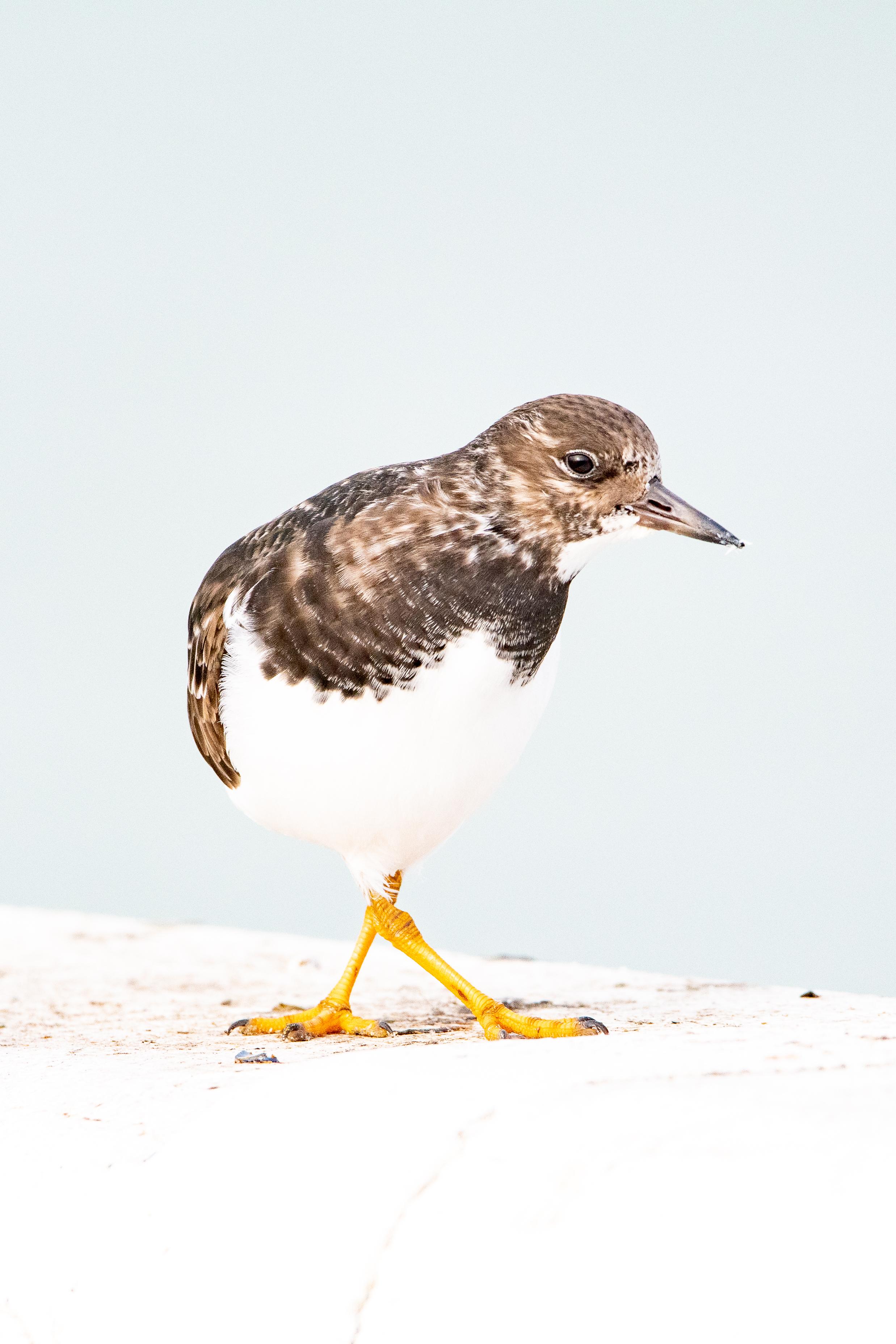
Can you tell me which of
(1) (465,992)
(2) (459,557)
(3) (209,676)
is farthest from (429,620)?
(1) (465,992)

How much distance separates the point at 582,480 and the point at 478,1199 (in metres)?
1.85

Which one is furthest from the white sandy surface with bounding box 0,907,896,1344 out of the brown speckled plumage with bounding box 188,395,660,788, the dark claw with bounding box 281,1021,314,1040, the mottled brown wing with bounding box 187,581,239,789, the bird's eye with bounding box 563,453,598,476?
the bird's eye with bounding box 563,453,598,476

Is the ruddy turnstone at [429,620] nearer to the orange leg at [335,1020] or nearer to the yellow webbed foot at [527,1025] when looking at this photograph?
the yellow webbed foot at [527,1025]

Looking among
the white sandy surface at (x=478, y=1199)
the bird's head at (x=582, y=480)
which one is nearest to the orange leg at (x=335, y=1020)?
the white sandy surface at (x=478, y=1199)

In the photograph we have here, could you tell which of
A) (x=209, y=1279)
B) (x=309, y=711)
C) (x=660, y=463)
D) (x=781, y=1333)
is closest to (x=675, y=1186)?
(x=781, y=1333)

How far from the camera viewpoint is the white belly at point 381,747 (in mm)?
3691

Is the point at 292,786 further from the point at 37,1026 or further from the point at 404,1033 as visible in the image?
the point at 37,1026

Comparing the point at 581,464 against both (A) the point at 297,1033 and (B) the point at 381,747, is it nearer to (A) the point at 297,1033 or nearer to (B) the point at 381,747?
(B) the point at 381,747

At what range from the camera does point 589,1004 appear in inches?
195

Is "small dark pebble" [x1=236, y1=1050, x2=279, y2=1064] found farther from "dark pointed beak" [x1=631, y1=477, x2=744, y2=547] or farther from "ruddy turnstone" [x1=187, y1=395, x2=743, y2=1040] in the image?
"dark pointed beak" [x1=631, y1=477, x2=744, y2=547]

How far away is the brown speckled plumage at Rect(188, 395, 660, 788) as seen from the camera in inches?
144

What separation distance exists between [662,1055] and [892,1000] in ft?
6.01

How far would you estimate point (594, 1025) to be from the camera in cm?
391

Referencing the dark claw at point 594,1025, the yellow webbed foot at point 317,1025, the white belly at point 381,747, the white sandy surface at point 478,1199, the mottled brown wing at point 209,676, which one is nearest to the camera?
the white sandy surface at point 478,1199
